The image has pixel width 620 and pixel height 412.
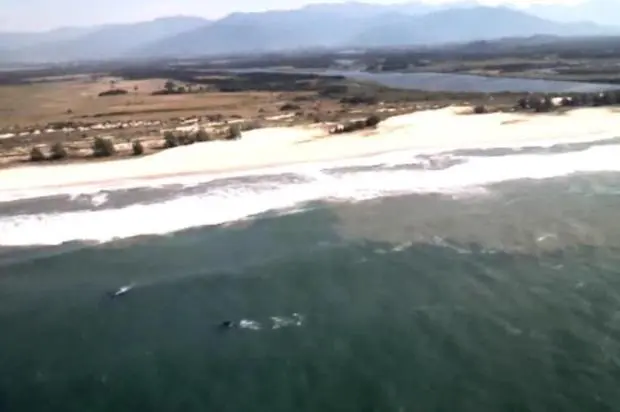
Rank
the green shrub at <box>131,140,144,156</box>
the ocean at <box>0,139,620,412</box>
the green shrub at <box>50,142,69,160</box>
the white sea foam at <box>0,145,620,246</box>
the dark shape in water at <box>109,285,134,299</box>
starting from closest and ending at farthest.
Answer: the ocean at <box>0,139,620,412</box>
the dark shape in water at <box>109,285,134,299</box>
the white sea foam at <box>0,145,620,246</box>
the green shrub at <box>50,142,69,160</box>
the green shrub at <box>131,140,144,156</box>

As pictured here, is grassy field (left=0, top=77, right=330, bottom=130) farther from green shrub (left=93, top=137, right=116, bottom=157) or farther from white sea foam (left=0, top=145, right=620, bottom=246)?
white sea foam (left=0, top=145, right=620, bottom=246)

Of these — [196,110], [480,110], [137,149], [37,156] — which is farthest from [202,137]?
[480,110]

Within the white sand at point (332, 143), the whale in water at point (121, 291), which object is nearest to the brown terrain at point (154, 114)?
the white sand at point (332, 143)

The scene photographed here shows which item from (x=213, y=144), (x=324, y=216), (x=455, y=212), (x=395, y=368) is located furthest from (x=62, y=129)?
(x=395, y=368)

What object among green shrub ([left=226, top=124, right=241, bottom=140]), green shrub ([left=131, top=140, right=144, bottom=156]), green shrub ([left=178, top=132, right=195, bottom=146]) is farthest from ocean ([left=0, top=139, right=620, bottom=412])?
green shrub ([left=226, top=124, right=241, bottom=140])

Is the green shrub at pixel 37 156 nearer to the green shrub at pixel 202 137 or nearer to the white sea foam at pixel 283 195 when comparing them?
the green shrub at pixel 202 137

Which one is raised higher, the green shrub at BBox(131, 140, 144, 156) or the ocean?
the green shrub at BBox(131, 140, 144, 156)

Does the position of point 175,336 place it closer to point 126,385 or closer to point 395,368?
point 126,385
